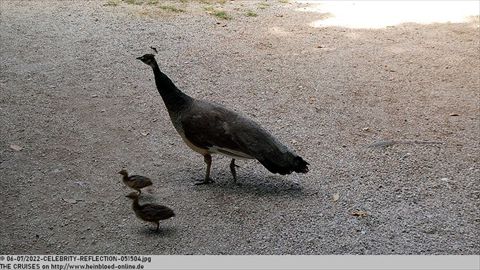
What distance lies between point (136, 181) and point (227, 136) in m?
0.72

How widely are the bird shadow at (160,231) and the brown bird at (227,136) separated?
67 cm

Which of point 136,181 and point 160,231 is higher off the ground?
point 136,181

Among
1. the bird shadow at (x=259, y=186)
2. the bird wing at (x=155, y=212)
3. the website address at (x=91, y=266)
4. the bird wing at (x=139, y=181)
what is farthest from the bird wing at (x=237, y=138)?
the website address at (x=91, y=266)

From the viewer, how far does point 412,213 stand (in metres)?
3.96

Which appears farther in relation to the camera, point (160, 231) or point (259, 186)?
point (259, 186)

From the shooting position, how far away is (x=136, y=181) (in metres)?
4.08

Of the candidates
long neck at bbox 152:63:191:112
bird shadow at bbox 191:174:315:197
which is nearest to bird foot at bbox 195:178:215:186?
bird shadow at bbox 191:174:315:197

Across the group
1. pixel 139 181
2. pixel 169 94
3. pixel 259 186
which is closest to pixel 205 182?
pixel 259 186

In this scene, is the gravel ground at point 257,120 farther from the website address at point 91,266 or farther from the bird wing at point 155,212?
the website address at point 91,266

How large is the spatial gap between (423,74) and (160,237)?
429 centimetres

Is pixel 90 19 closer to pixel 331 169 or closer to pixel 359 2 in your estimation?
pixel 359 2

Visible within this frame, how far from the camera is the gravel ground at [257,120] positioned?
372cm

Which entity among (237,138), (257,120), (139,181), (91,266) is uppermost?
(237,138)

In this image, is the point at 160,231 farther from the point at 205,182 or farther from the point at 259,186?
the point at 259,186
